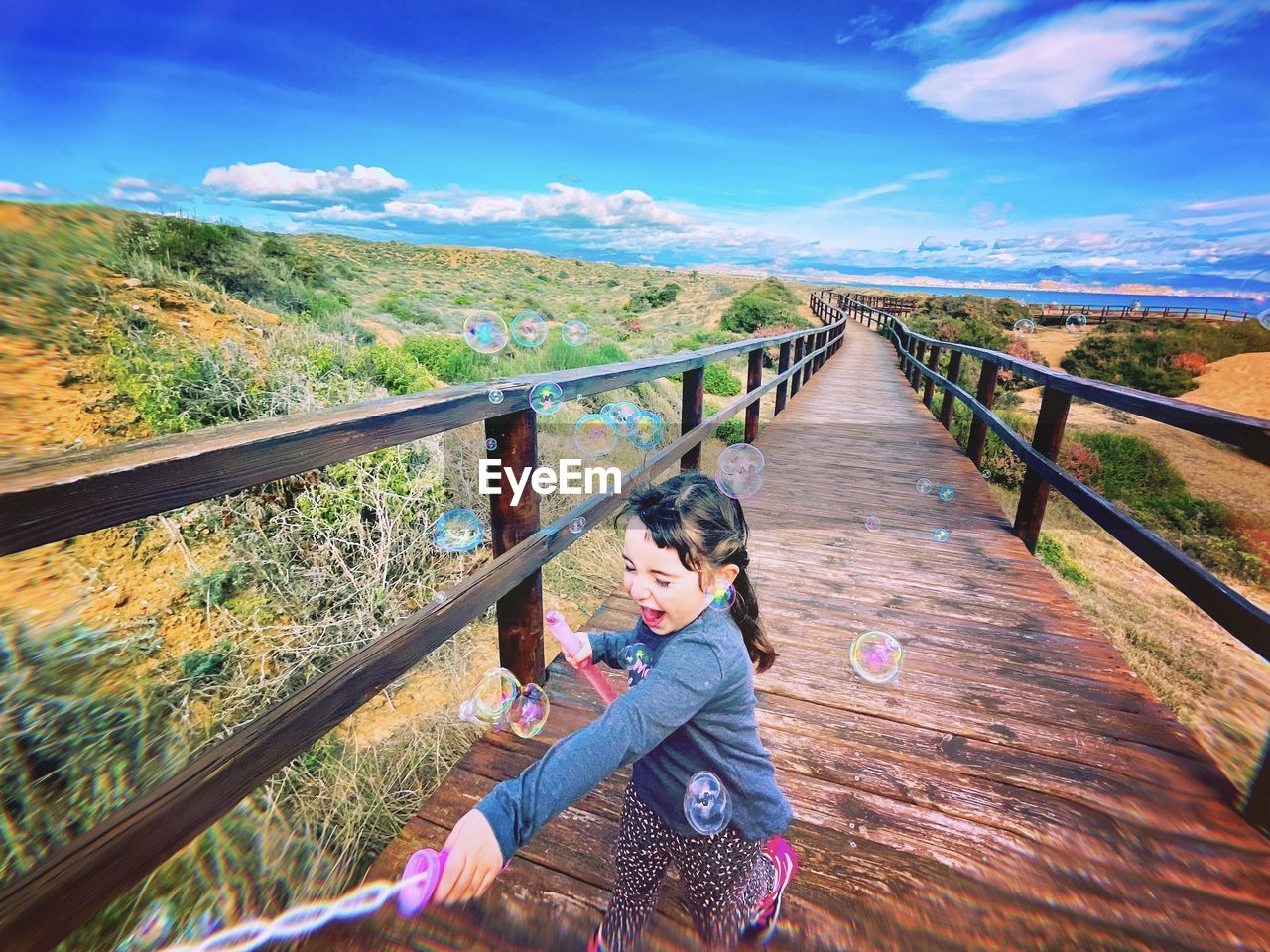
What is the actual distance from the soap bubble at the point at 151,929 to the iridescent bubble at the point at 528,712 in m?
1.22

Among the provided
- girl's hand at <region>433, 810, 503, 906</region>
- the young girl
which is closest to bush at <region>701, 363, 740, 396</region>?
the young girl

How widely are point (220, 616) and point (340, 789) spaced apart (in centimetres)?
204

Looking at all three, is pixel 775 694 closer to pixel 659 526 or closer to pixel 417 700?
pixel 659 526

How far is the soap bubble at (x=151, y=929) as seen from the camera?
1820 millimetres

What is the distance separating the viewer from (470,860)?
853 millimetres

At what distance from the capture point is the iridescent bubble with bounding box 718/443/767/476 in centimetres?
498

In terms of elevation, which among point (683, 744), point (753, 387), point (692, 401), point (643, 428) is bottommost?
point (683, 744)

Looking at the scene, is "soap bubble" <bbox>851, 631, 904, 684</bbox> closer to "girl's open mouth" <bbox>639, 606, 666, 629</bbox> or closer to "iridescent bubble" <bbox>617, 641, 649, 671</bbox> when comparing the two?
"iridescent bubble" <bbox>617, 641, 649, 671</bbox>

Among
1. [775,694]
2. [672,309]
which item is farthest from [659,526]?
[672,309]

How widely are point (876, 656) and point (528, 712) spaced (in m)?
1.56

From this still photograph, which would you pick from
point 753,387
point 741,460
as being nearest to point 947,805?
point 741,460

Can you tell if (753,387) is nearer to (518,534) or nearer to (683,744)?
(518,534)

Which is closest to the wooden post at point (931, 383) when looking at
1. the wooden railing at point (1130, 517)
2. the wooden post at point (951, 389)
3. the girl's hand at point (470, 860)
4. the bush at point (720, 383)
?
the wooden post at point (951, 389)

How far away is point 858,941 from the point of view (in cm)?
147
